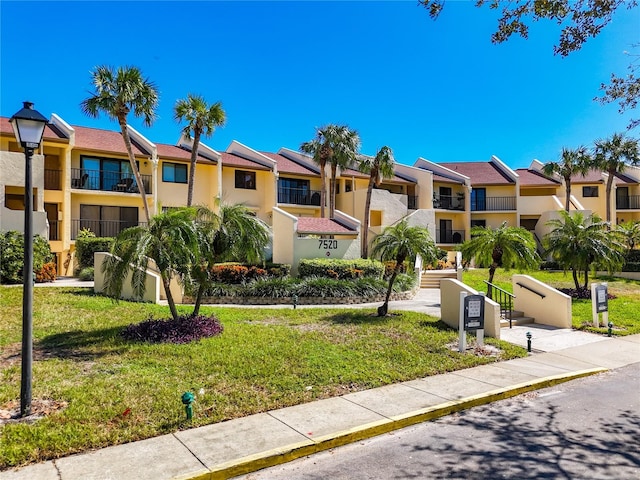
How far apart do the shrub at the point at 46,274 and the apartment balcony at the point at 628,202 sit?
146ft

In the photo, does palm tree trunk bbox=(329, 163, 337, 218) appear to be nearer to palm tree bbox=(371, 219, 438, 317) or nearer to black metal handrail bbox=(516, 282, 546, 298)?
black metal handrail bbox=(516, 282, 546, 298)

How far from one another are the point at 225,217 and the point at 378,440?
267 inches

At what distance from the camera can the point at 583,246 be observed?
18438 millimetres

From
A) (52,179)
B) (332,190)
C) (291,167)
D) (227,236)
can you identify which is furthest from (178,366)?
(291,167)

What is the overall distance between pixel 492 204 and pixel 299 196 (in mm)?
17322

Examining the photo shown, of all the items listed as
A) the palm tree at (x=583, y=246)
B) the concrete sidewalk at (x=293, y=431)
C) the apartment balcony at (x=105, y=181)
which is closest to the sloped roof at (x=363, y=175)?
the apartment balcony at (x=105, y=181)

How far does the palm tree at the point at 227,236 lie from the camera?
427 inches

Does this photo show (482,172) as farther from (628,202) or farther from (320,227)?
(320,227)

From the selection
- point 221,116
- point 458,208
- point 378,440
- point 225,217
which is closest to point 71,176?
point 221,116

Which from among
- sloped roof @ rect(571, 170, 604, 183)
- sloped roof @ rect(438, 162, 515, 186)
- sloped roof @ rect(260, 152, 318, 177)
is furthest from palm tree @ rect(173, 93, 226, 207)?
sloped roof @ rect(571, 170, 604, 183)

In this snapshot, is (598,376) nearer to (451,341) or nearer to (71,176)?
(451,341)

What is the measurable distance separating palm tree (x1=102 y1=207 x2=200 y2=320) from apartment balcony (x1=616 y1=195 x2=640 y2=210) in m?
43.4

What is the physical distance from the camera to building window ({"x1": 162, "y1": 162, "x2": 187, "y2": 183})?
92.1ft

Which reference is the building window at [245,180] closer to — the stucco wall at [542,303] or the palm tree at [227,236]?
the stucco wall at [542,303]
